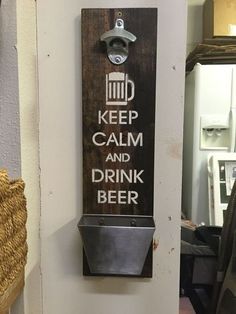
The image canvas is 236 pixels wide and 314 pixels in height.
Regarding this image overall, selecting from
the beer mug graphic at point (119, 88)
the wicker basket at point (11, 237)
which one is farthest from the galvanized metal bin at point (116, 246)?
the beer mug graphic at point (119, 88)

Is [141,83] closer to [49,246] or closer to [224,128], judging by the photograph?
[49,246]

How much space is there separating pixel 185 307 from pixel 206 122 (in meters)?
1.17

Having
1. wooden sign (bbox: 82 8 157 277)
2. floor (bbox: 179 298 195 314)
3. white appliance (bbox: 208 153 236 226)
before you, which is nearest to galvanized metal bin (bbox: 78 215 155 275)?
wooden sign (bbox: 82 8 157 277)

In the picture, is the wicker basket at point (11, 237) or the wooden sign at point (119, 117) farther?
the wooden sign at point (119, 117)

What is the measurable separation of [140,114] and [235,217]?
58 cm

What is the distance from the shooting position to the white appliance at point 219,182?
2.12 m

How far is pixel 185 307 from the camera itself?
1398mm

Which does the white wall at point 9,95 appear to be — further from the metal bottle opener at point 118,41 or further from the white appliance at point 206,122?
the white appliance at point 206,122

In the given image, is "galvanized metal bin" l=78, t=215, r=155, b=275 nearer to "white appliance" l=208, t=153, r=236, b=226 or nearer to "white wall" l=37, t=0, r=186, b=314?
"white wall" l=37, t=0, r=186, b=314

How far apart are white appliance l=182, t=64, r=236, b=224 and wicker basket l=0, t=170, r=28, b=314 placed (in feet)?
5.21

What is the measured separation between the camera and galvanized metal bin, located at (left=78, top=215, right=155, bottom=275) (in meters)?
0.89

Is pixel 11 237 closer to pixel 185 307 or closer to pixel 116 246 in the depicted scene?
pixel 116 246

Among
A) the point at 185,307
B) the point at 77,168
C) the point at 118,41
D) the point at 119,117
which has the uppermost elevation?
the point at 118,41

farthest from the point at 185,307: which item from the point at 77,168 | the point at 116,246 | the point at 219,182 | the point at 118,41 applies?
the point at 118,41
